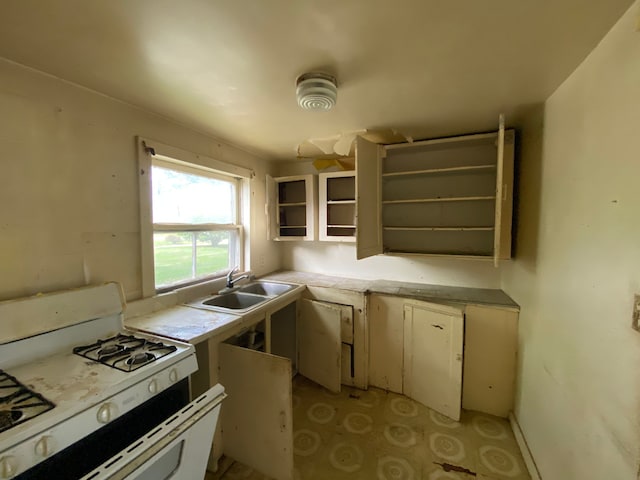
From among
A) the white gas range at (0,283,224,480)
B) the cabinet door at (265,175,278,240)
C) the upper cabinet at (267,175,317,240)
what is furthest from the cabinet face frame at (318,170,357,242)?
the white gas range at (0,283,224,480)

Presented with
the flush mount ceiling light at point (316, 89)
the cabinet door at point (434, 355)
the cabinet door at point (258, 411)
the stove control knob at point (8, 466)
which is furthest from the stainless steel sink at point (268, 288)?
the stove control knob at point (8, 466)

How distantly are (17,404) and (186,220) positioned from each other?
139cm

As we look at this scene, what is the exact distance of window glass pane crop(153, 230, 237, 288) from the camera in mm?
1895

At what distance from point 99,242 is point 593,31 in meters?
2.38

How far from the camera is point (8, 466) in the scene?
701mm

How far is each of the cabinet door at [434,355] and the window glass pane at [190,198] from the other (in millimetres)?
1797

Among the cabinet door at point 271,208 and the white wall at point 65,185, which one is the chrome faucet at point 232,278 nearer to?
the cabinet door at point 271,208

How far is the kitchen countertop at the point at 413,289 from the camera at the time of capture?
2021mm

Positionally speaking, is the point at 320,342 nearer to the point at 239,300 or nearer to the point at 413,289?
the point at 239,300

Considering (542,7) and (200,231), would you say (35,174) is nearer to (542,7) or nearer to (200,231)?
(200,231)

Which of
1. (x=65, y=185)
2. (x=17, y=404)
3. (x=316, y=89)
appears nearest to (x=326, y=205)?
(x=316, y=89)

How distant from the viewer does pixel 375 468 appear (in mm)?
1557

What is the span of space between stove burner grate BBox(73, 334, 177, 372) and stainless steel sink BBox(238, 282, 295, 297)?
3.69 feet

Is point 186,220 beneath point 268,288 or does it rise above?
above
